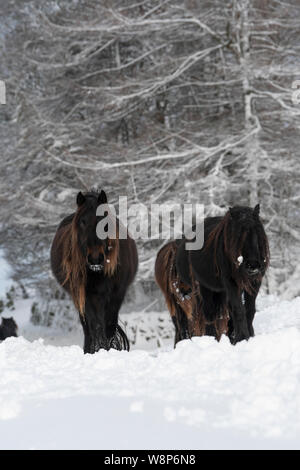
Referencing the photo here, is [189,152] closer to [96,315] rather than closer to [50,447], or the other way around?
[96,315]

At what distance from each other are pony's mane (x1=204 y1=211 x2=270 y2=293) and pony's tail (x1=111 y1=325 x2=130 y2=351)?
4.28 feet

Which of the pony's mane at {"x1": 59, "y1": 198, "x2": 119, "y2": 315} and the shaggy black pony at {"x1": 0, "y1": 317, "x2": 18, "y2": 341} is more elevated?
the shaggy black pony at {"x1": 0, "y1": 317, "x2": 18, "y2": 341}

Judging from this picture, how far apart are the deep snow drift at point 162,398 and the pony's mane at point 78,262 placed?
1.31 m

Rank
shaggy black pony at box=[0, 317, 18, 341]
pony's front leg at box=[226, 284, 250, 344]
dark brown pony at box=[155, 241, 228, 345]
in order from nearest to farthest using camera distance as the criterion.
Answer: pony's front leg at box=[226, 284, 250, 344] → dark brown pony at box=[155, 241, 228, 345] → shaggy black pony at box=[0, 317, 18, 341]

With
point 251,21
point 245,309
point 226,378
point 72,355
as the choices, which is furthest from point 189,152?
point 226,378

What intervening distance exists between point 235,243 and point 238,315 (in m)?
0.74

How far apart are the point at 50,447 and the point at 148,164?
585 inches

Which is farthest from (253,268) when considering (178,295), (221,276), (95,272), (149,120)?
(149,120)

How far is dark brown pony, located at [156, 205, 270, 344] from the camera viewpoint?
6453mm

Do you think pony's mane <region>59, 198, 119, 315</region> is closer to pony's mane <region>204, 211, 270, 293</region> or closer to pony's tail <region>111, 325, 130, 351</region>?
pony's tail <region>111, 325, 130, 351</region>

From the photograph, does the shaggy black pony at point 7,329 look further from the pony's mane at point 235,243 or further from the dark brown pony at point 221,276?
the pony's mane at point 235,243

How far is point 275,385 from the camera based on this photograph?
389 cm

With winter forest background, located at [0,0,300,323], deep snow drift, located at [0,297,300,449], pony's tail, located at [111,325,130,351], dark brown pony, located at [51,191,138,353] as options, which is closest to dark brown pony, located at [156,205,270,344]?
dark brown pony, located at [51,191,138,353]

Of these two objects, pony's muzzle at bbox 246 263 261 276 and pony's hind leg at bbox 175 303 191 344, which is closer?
pony's muzzle at bbox 246 263 261 276
